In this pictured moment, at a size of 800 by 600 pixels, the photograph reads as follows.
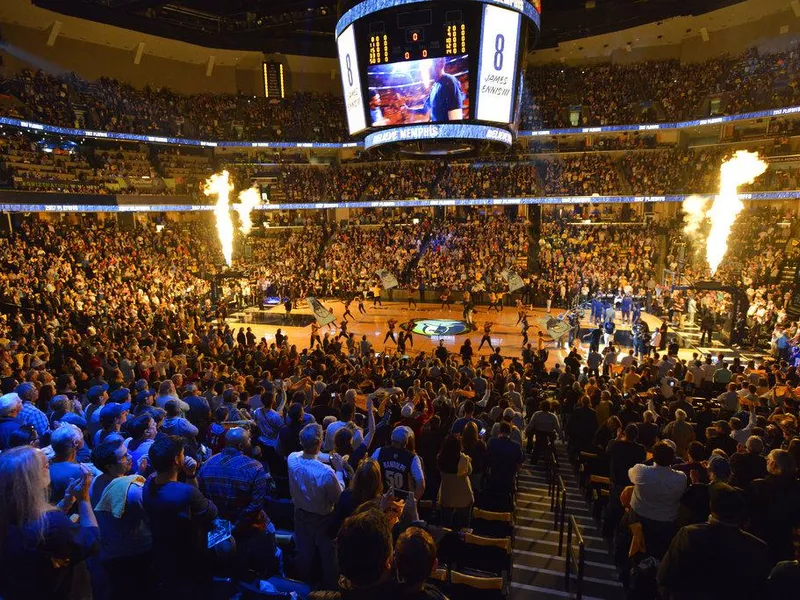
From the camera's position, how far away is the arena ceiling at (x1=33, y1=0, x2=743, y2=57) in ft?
91.9

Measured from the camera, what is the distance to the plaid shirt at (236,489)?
3.51m

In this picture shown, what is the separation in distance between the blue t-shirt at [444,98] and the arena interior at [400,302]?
0.07 meters

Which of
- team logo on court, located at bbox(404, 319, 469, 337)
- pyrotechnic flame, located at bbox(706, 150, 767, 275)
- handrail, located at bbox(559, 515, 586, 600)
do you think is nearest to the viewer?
handrail, located at bbox(559, 515, 586, 600)

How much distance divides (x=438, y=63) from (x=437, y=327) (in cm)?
1077

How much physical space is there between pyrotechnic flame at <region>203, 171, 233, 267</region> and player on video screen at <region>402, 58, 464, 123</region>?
19.2 metres

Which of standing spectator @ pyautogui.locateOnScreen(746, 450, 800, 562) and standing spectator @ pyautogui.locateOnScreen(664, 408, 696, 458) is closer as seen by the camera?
standing spectator @ pyautogui.locateOnScreen(746, 450, 800, 562)

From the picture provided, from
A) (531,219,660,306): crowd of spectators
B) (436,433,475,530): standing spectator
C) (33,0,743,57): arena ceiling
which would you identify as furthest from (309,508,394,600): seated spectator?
(33,0,743,57): arena ceiling

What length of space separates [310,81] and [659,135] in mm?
25068

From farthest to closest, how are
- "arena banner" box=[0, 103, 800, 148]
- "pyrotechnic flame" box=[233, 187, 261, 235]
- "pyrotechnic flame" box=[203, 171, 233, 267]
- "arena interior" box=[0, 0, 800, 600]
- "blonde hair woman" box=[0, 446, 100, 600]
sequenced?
"pyrotechnic flame" box=[233, 187, 261, 235]
"pyrotechnic flame" box=[203, 171, 233, 267]
"arena banner" box=[0, 103, 800, 148]
"arena interior" box=[0, 0, 800, 600]
"blonde hair woman" box=[0, 446, 100, 600]

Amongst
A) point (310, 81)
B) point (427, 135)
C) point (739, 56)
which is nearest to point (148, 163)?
point (310, 81)

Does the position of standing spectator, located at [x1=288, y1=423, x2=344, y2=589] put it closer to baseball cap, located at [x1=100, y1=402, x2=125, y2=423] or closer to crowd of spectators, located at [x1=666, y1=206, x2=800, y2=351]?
baseball cap, located at [x1=100, y1=402, x2=125, y2=423]

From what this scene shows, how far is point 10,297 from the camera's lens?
57.1 feet

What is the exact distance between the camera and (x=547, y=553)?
18.3 ft

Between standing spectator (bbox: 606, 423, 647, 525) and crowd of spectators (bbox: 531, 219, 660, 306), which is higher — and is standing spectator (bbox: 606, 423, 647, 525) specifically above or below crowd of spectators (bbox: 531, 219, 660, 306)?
below
